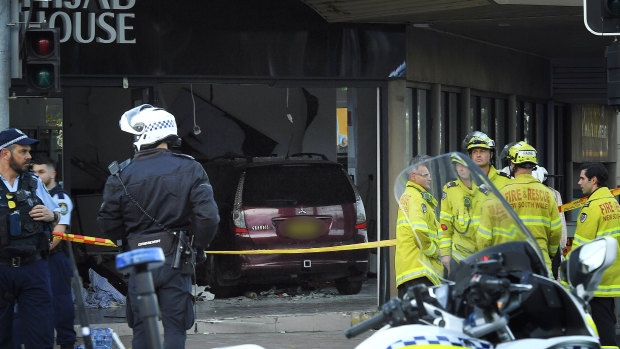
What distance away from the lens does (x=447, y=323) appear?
4.18 m

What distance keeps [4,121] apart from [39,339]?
2.33m

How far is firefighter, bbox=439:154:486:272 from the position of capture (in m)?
4.88

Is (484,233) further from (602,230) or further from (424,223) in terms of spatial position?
(602,230)

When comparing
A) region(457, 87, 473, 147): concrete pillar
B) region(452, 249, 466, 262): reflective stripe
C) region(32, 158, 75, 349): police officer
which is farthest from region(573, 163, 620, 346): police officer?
region(457, 87, 473, 147): concrete pillar

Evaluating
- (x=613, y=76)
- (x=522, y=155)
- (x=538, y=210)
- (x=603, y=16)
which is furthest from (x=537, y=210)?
(x=603, y=16)

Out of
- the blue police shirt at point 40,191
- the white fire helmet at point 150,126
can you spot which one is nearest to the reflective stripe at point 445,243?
the white fire helmet at point 150,126

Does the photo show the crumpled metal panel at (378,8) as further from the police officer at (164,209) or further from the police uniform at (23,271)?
the police officer at (164,209)

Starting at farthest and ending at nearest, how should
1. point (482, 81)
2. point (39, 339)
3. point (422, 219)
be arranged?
point (482, 81) → point (39, 339) → point (422, 219)

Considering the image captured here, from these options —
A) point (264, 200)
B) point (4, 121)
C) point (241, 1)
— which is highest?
point (241, 1)

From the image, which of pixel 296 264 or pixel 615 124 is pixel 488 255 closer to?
pixel 296 264

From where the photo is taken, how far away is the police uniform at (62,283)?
10.1 metres

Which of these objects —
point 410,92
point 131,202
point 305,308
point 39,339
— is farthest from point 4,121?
point 410,92

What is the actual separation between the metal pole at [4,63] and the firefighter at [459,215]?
567 cm

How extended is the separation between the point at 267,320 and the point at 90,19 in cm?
374
